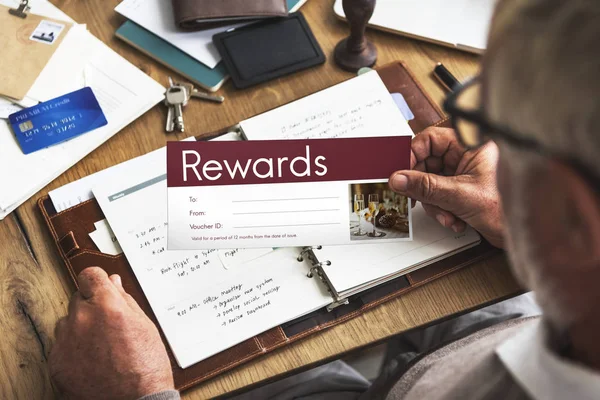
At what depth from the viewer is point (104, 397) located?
79 cm

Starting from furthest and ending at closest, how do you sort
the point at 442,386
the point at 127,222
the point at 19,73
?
the point at 19,73 → the point at 127,222 → the point at 442,386

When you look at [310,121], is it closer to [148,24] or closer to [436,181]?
[436,181]

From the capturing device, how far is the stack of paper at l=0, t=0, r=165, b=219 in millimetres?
942

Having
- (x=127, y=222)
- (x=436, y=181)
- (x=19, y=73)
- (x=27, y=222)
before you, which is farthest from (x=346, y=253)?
(x=19, y=73)

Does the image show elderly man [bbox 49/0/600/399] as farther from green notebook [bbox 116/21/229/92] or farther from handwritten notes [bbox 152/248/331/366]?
green notebook [bbox 116/21/229/92]

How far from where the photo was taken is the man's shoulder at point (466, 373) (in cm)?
60

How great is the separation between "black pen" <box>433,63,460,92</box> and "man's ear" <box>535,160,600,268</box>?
62 cm

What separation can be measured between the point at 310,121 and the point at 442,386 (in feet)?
1.58

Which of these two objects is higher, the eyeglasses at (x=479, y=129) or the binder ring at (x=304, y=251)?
the eyeglasses at (x=479, y=129)

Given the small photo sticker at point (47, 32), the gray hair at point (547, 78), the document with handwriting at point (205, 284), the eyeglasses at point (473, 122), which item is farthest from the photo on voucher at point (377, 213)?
the small photo sticker at point (47, 32)

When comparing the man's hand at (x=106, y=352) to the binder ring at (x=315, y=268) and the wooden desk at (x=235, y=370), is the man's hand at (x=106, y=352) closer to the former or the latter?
the wooden desk at (x=235, y=370)

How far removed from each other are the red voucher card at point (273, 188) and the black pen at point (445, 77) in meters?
0.27

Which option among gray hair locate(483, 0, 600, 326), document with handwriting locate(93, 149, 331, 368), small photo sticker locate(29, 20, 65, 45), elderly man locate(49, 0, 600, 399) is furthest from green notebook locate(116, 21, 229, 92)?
gray hair locate(483, 0, 600, 326)

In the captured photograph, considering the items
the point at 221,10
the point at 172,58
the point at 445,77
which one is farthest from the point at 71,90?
the point at 445,77
